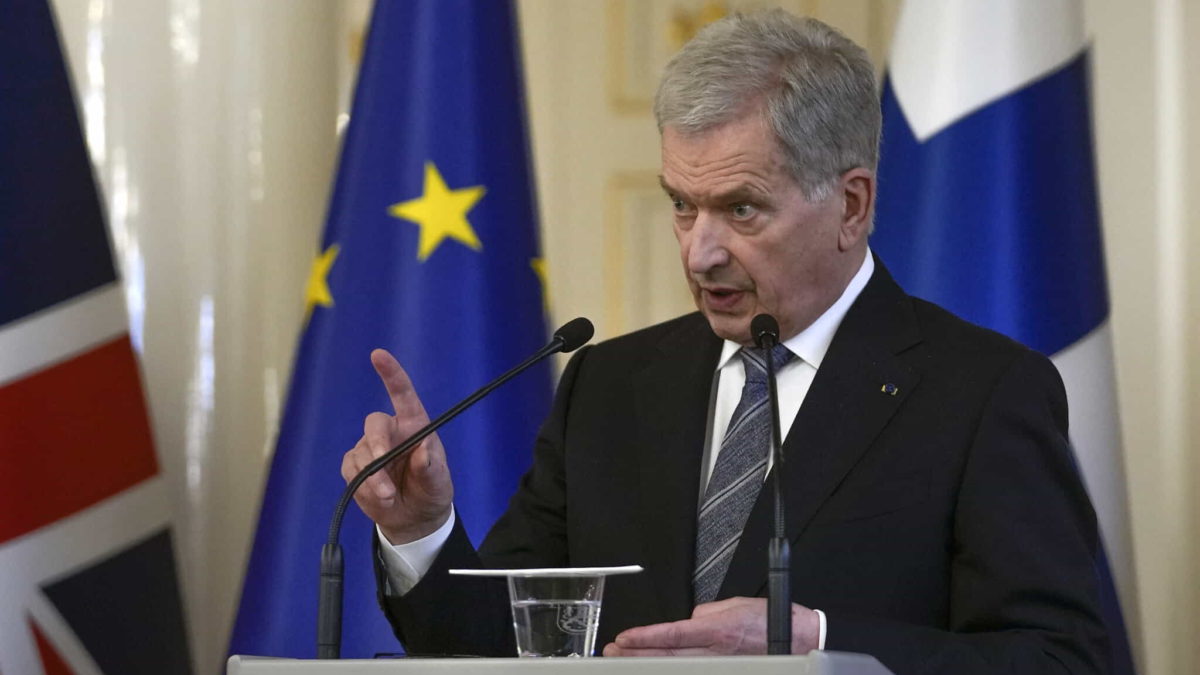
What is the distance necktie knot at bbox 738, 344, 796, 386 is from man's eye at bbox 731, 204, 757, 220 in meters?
0.16

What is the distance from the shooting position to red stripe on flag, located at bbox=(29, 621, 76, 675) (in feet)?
8.63

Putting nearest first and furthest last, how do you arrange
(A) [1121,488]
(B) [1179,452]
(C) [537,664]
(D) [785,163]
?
(C) [537,664]
(D) [785,163]
(A) [1121,488]
(B) [1179,452]

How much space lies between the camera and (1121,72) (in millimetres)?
3174

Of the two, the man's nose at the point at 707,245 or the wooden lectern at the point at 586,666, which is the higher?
the man's nose at the point at 707,245

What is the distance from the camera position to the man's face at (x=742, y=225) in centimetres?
180

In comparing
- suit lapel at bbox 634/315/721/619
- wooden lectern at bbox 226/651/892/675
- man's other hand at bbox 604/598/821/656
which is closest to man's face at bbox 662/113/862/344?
suit lapel at bbox 634/315/721/619

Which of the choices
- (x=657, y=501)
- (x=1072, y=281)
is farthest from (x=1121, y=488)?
(x=657, y=501)

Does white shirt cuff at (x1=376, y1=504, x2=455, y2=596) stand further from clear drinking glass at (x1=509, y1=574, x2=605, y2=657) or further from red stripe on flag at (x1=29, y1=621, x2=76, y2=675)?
red stripe on flag at (x1=29, y1=621, x2=76, y2=675)

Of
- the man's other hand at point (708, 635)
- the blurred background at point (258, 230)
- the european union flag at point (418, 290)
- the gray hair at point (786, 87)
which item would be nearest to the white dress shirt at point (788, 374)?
the gray hair at point (786, 87)

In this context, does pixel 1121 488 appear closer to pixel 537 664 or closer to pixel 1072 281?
pixel 1072 281

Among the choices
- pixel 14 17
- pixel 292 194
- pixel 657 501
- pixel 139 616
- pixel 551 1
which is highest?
pixel 551 1

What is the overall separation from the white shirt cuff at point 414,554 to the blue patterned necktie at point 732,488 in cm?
29

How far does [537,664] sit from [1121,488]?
1683 mm

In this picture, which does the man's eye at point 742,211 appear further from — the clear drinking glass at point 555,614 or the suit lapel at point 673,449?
the clear drinking glass at point 555,614
